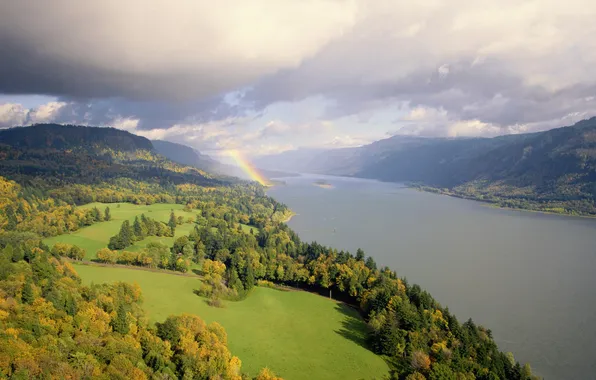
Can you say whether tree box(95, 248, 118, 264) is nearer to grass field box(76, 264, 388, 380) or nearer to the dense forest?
the dense forest

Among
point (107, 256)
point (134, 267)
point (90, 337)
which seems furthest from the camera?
point (107, 256)

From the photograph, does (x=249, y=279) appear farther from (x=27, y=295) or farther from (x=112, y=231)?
(x=112, y=231)

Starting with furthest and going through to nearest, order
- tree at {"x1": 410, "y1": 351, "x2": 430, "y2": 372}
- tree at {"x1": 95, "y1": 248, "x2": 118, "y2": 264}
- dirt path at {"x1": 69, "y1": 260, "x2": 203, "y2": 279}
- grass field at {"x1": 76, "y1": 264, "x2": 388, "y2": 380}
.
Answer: tree at {"x1": 95, "y1": 248, "x2": 118, "y2": 264}, dirt path at {"x1": 69, "y1": 260, "x2": 203, "y2": 279}, grass field at {"x1": 76, "y1": 264, "x2": 388, "y2": 380}, tree at {"x1": 410, "y1": 351, "x2": 430, "y2": 372}

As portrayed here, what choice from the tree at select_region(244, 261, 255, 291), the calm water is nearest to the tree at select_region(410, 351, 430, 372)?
the calm water

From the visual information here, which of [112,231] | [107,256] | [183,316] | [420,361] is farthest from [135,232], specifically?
[420,361]

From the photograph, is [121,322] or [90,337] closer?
[90,337]

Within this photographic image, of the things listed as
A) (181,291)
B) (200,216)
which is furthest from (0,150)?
(181,291)

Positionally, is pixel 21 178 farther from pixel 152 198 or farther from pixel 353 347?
→ pixel 353 347
